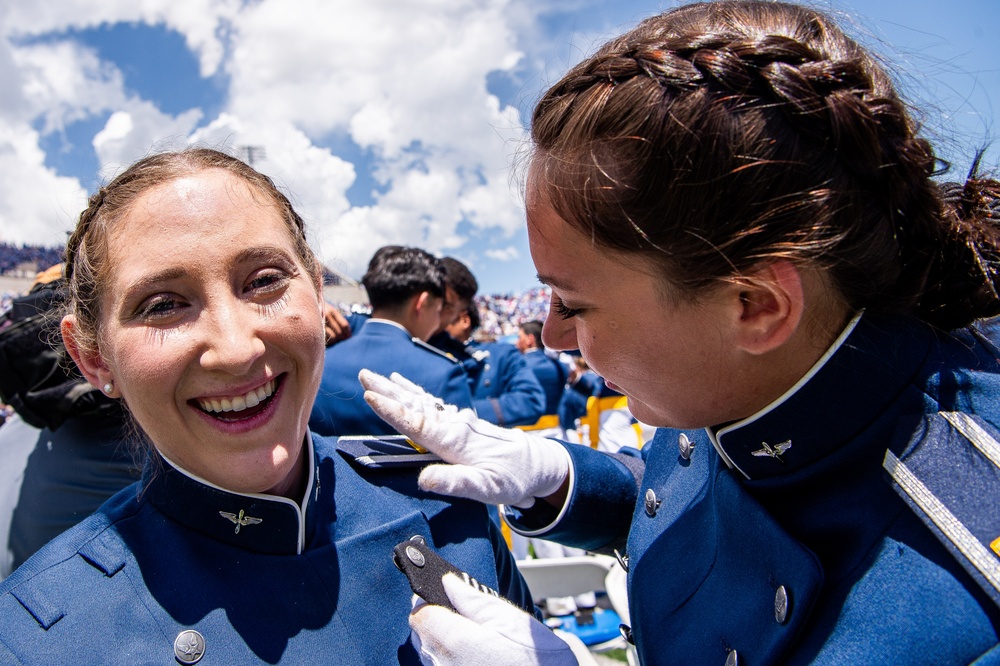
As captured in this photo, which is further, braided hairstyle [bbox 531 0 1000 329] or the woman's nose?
the woman's nose

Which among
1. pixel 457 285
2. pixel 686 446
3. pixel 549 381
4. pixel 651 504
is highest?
pixel 686 446

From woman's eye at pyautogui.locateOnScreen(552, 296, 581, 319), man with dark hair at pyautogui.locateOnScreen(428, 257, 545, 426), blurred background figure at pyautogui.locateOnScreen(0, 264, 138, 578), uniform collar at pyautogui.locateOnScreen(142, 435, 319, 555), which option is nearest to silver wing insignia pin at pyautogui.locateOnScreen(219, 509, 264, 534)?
uniform collar at pyautogui.locateOnScreen(142, 435, 319, 555)

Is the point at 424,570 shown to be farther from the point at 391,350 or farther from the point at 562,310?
the point at 391,350

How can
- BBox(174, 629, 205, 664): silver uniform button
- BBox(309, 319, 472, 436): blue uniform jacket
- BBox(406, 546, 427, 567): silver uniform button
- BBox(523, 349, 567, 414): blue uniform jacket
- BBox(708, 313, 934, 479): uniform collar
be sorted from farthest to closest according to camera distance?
BBox(523, 349, 567, 414): blue uniform jacket < BBox(309, 319, 472, 436): blue uniform jacket < BBox(406, 546, 427, 567): silver uniform button < BBox(174, 629, 205, 664): silver uniform button < BBox(708, 313, 934, 479): uniform collar

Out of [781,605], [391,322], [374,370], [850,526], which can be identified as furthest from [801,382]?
[391,322]

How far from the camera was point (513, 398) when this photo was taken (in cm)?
504

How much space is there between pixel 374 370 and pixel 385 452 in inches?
63.8

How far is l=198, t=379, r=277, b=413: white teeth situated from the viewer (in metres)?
1.32

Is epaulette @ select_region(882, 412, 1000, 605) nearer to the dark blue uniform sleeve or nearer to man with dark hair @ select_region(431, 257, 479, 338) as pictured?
the dark blue uniform sleeve

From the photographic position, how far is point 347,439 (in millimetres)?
1898

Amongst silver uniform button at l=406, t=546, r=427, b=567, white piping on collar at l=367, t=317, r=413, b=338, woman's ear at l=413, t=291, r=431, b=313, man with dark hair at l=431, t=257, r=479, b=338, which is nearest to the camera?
silver uniform button at l=406, t=546, r=427, b=567

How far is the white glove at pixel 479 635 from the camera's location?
4.18 ft

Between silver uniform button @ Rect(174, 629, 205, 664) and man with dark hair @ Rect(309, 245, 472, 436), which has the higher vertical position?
silver uniform button @ Rect(174, 629, 205, 664)

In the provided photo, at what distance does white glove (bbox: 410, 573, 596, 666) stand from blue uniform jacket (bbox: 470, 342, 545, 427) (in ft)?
11.1
